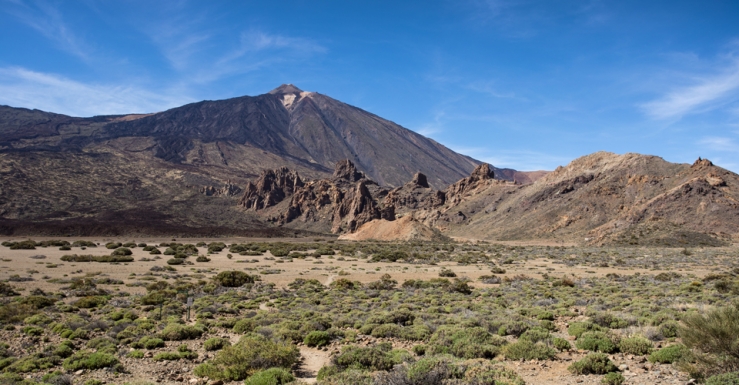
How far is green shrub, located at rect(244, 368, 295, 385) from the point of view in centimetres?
863

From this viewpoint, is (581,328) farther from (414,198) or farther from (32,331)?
(414,198)

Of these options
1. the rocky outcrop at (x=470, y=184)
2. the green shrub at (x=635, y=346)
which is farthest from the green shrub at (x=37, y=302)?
the rocky outcrop at (x=470, y=184)

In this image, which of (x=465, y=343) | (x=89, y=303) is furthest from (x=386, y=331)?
(x=89, y=303)

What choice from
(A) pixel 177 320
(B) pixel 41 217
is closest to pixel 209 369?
(A) pixel 177 320

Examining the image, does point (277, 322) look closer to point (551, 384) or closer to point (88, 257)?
point (551, 384)

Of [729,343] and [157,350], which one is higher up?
[729,343]

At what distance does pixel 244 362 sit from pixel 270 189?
135 m

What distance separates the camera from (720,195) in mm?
66750

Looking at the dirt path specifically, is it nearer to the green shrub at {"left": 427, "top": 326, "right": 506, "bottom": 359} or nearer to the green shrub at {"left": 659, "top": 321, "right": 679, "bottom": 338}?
the green shrub at {"left": 427, "top": 326, "right": 506, "bottom": 359}

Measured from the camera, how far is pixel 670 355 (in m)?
9.16

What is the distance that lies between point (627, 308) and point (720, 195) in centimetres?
6752

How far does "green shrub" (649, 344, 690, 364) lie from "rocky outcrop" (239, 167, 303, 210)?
132331mm

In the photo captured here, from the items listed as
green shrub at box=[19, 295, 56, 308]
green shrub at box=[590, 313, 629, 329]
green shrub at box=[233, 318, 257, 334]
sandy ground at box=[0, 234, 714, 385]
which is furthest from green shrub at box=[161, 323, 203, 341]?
green shrub at box=[590, 313, 629, 329]

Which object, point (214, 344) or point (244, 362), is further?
point (214, 344)
